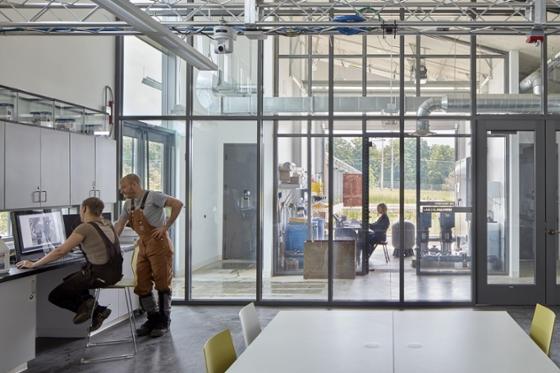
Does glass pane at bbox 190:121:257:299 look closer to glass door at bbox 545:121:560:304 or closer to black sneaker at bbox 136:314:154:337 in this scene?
black sneaker at bbox 136:314:154:337

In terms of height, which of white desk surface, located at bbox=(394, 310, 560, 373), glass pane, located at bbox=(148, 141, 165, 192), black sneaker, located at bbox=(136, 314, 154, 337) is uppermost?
glass pane, located at bbox=(148, 141, 165, 192)

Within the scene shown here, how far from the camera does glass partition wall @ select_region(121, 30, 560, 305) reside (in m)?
7.38

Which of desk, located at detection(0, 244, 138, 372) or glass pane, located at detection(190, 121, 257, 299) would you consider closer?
desk, located at detection(0, 244, 138, 372)

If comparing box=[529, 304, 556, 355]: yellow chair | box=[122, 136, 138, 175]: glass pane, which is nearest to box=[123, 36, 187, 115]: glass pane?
box=[122, 136, 138, 175]: glass pane

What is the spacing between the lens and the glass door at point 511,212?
7.29m

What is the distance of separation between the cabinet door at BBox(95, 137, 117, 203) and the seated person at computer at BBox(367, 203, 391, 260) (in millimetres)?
3213

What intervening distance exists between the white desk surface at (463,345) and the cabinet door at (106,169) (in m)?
3.95

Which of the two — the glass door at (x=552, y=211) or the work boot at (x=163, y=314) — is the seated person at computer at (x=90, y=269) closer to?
the work boot at (x=163, y=314)

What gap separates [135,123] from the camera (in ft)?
25.1

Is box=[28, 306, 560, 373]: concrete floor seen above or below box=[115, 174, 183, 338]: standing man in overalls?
below

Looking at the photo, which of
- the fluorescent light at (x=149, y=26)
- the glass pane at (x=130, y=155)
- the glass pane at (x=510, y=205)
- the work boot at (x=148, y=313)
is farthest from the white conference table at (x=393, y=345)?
the glass pane at (x=130, y=155)

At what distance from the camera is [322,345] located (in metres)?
3.00

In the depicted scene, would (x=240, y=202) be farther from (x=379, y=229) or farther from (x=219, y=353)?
(x=219, y=353)

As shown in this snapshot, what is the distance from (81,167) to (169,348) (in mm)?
2047
